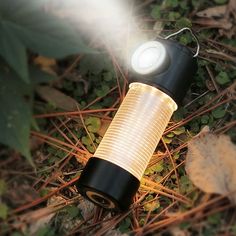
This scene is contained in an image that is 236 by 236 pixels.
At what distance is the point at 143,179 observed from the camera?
1.67m

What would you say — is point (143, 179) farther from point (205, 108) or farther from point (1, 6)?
point (1, 6)

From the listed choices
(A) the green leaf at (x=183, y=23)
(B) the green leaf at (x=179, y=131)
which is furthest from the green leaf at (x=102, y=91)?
(A) the green leaf at (x=183, y=23)

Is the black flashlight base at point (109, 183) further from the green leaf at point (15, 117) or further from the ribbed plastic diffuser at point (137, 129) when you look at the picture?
the green leaf at point (15, 117)

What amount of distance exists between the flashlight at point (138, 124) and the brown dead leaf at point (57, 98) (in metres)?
0.23

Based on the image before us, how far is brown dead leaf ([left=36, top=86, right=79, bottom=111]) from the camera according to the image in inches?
63.3

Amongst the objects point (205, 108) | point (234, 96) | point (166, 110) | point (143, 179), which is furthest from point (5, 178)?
point (234, 96)

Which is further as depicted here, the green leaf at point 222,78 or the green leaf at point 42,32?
the green leaf at point 222,78

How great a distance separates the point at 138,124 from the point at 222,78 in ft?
1.51

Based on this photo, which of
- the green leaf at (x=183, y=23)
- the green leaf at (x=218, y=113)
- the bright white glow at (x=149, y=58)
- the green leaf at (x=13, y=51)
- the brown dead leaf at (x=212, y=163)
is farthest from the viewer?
the green leaf at (x=183, y=23)

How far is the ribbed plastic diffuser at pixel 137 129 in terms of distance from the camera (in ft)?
4.96

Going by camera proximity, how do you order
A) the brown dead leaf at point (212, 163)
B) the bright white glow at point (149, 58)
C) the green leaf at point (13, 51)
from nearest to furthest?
1. the green leaf at point (13, 51)
2. the brown dead leaf at point (212, 163)
3. the bright white glow at point (149, 58)

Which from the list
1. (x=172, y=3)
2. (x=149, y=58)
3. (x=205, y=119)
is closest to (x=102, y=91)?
(x=149, y=58)

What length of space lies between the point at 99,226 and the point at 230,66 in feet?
2.62

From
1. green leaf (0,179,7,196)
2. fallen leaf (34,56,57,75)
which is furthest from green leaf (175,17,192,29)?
green leaf (0,179,7,196)
